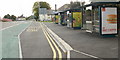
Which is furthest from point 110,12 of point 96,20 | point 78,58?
point 78,58

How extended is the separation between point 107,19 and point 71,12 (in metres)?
10.2

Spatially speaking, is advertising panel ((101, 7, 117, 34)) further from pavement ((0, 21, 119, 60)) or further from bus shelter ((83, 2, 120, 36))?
pavement ((0, 21, 119, 60))

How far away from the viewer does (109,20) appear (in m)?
15.4

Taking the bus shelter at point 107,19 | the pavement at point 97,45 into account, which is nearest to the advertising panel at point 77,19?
the pavement at point 97,45

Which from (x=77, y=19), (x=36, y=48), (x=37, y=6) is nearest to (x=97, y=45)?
(x=36, y=48)

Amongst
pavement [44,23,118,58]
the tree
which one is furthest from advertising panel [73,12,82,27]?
the tree

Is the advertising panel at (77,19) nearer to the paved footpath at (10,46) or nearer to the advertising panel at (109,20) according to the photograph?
the advertising panel at (109,20)

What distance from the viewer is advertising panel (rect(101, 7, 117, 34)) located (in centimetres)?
1522

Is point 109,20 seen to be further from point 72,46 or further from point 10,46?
point 10,46

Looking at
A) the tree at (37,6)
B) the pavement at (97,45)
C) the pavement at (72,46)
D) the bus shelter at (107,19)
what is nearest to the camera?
the pavement at (72,46)

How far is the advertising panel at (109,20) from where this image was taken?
49.9 feet

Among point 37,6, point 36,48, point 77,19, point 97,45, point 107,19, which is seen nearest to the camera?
point 36,48

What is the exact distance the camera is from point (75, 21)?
2509cm

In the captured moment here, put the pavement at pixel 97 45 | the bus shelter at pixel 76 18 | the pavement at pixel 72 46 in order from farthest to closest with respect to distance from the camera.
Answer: the bus shelter at pixel 76 18 < the pavement at pixel 97 45 < the pavement at pixel 72 46
